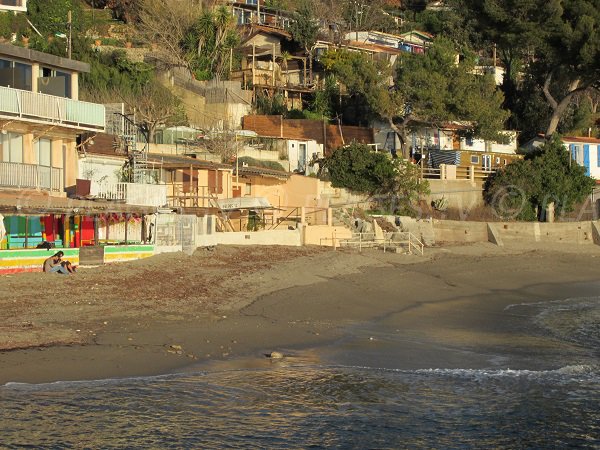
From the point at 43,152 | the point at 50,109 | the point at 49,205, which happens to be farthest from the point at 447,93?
the point at 49,205

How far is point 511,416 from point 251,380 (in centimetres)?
443

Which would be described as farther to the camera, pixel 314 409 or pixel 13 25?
pixel 13 25

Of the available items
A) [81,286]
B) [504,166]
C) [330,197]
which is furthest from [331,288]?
[504,166]

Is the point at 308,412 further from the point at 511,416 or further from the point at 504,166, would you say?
the point at 504,166

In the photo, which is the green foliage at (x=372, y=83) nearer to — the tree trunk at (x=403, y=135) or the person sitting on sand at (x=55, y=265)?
the tree trunk at (x=403, y=135)

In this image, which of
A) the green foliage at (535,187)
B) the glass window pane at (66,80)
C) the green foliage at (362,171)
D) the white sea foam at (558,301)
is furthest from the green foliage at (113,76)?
the white sea foam at (558,301)

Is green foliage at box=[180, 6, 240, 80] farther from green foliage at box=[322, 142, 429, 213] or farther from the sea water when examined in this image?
the sea water

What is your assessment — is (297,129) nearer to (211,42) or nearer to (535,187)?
(211,42)

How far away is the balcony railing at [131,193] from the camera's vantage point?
1153 inches

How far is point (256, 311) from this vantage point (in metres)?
22.4

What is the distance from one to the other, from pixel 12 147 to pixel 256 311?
10358 mm

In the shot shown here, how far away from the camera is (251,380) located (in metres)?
15.9

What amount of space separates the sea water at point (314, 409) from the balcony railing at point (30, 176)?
41.5ft

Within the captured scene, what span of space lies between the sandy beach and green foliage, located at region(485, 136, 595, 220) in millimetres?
12500
